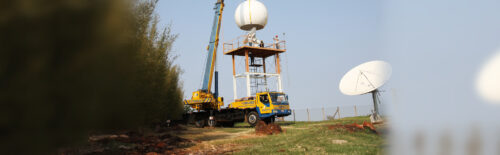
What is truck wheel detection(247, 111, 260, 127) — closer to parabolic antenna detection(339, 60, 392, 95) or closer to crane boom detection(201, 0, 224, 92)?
crane boom detection(201, 0, 224, 92)

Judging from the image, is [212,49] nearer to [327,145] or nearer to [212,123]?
[212,123]

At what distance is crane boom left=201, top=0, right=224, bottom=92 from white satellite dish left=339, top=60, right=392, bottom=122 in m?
9.65

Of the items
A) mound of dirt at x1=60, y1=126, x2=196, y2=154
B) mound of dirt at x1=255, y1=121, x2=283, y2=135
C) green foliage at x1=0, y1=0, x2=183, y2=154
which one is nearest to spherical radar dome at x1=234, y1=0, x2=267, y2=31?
mound of dirt at x1=255, y1=121, x2=283, y2=135

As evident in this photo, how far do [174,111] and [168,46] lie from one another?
19.5ft

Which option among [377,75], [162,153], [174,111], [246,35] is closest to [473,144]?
[162,153]

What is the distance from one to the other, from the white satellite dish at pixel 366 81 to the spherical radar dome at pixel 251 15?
12618 millimetres

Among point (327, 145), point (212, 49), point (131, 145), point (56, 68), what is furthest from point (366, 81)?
point (56, 68)

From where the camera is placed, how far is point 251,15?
30.4 m

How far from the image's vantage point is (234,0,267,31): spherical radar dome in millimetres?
30469

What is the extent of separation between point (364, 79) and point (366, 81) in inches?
6.5

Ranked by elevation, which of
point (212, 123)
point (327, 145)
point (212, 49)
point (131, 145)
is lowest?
point (327, 145)

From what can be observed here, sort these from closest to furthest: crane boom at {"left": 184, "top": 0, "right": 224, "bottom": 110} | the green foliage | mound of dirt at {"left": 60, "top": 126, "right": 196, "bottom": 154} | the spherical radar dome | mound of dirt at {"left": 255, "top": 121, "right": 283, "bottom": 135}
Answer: the green foliage < mound of dirt at {"left": 60, "top": 126, "right": 196, "bottom": 154} < mound of dirt at {"left": 255, "top": 121, "right": 283, "bottom": 135} < crane boom at {"left": 184, "top": 0, "right": 224, "bottom": 110} < the spherical radar dome

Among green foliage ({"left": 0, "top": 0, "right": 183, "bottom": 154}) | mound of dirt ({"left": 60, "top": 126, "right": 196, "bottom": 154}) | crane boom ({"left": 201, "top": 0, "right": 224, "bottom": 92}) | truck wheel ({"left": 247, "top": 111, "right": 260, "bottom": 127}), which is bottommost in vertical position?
mound of dirt ({"left": 60, "top": 126, "right": 196, "bottom": 154})

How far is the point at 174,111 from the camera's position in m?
17.3
